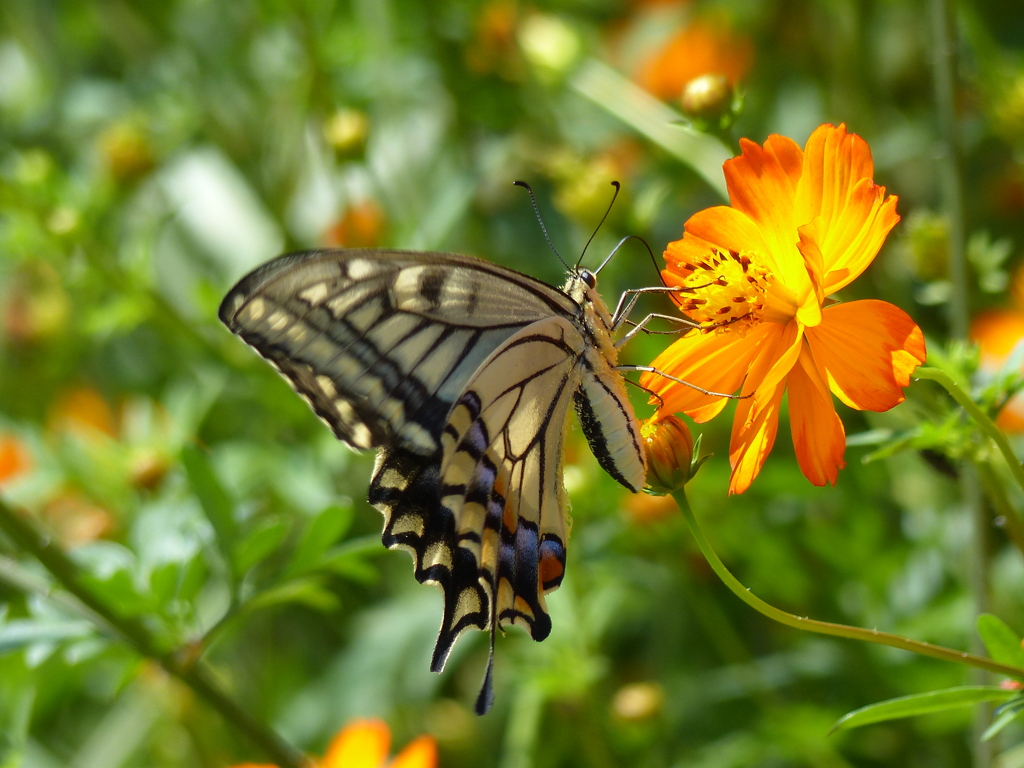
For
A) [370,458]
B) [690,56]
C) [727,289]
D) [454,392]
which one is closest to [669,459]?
[727,289]

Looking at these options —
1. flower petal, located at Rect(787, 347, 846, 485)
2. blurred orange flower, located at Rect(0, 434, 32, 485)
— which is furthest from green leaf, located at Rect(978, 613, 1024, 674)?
blurred orange flower, located at Rect(0, 434, 32, 485)

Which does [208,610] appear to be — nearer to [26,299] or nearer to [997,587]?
[26,299]

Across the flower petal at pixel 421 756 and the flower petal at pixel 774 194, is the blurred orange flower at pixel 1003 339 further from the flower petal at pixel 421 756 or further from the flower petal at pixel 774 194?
the flower petal at pixel 421 756

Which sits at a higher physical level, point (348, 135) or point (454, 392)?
point (348, 135)

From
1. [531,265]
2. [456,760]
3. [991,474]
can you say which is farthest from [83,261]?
[991,474]

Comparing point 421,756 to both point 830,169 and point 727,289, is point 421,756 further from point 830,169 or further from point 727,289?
point 830,169
